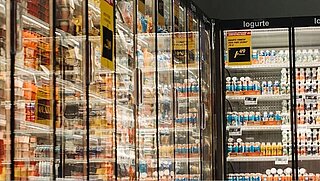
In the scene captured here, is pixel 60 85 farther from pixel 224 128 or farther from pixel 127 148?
pixel 224 128

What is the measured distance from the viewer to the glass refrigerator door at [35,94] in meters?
4.05

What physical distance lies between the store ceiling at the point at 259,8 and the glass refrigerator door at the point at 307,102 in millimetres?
926

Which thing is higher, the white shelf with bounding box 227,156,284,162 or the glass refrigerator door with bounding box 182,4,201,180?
the glass refrigerator door with bounding box 182,4,201,180

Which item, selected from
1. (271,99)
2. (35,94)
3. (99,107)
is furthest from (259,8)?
(35,94)

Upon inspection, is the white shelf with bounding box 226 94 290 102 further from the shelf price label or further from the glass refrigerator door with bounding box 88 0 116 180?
the glass refrigerator door with bounding box 88 0 116 180

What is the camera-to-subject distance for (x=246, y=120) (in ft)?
31.3

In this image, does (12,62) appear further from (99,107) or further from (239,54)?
(239,54)

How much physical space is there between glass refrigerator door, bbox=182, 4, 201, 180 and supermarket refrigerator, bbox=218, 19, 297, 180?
3.28 ft

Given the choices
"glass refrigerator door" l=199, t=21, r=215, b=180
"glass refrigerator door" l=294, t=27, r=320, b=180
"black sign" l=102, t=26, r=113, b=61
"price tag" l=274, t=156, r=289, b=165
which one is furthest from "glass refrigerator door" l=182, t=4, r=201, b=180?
"black sign" l=102, t=26, r=113, b=61

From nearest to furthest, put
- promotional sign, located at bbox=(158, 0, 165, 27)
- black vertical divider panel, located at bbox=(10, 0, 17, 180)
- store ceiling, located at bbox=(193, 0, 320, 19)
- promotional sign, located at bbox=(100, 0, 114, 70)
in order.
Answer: black vertical divider panel, located at bbox=(10, 0, 17, 180) → promotional sign, located at bbox=(100, 0, 114, 70) → promotional sign, located at bbox=(158, 0, 165, 27) → store ceiling, located at bbox=(193, 0, 320, 19)

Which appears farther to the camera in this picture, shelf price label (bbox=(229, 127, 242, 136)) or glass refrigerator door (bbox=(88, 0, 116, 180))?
shelf price label (bbox=(229, 127, 242, 136))

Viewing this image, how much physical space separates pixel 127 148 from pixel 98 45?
1076mm

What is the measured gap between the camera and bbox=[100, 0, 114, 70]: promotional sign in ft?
16.8

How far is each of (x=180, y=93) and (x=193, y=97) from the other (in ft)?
1.98
